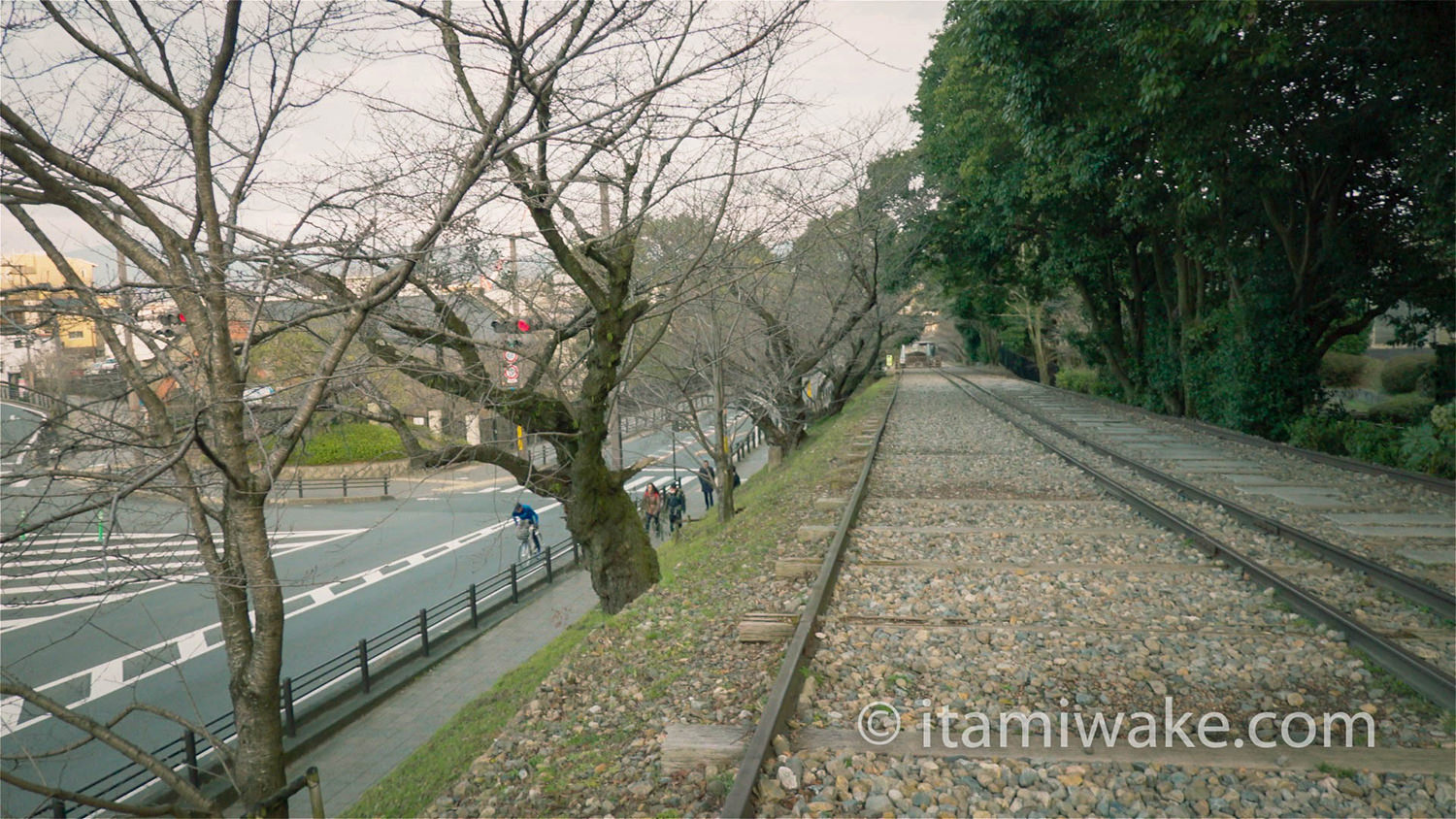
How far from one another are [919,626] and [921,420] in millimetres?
16165

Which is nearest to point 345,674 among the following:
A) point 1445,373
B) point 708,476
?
point 708,476

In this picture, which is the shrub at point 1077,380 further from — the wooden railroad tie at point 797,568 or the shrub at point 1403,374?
the wooden railroad tie at point 797,568

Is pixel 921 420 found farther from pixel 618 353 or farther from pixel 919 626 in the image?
pixel 919 626

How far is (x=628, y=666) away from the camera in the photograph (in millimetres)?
5152

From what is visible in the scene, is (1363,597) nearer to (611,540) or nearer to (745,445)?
(611,540)

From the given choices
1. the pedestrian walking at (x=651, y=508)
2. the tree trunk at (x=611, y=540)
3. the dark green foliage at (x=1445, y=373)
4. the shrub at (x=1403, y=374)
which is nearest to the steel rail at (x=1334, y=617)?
the tree trunk at (x=611, y=540)

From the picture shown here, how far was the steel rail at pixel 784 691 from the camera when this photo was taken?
3.06 meters

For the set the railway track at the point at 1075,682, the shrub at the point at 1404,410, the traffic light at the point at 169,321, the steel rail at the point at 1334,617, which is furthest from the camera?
the shrub at the point at 1404,410

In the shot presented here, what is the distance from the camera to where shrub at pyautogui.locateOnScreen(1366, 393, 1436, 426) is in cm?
1813

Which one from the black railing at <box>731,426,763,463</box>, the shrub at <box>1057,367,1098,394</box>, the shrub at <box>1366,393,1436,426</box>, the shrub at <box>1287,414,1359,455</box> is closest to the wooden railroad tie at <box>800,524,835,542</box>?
the shrub at <box>1287,414,1359,455</box>

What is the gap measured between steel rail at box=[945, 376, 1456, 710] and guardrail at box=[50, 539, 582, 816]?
26.4 feet

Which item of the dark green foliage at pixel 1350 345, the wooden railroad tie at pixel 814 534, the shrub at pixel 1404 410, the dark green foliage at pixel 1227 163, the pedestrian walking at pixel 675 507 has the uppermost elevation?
the dark green foliage at pixel 1227 163

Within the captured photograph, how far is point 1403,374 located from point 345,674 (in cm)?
3141

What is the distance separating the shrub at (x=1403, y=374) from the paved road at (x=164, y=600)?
25420 millimetres
